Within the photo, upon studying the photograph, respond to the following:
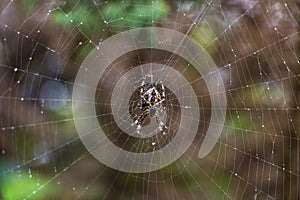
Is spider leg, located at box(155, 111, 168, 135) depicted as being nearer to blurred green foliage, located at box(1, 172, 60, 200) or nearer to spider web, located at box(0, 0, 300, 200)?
spider web, located at box(0, 0, 300, 200)

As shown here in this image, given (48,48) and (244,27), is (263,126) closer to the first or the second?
(244,27)

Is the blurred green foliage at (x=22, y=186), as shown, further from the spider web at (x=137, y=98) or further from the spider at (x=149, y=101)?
the spider at (x=149, y=101)

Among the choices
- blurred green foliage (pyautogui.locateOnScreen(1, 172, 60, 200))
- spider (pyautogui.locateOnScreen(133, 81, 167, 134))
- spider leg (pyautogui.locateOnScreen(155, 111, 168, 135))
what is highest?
spider (pyautogui.locateOnScreen(133, 81, 167, 134))

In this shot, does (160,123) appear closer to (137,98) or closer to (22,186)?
(137,98)

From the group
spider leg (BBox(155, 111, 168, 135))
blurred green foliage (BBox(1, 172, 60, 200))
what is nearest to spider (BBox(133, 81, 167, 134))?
spider leg (BBox(155, 111, 168, 135))

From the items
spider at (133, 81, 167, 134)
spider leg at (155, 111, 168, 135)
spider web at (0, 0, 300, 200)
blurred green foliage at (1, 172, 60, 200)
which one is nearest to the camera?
blurred green foliage at (1, 172, 60, 200)

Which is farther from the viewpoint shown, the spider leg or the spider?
the spider leg

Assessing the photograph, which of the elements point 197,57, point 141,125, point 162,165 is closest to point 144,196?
point 162,165
